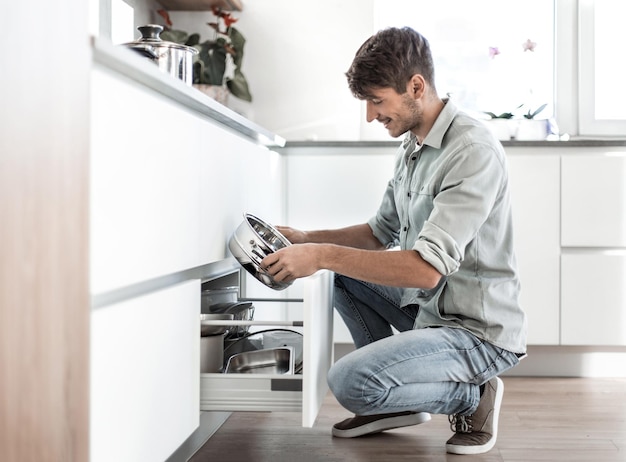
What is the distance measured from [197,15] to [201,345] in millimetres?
2135

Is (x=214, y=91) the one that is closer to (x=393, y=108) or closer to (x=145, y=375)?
(x=393, y=108)

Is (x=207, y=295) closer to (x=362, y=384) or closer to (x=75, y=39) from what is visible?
(x=362, y=384)

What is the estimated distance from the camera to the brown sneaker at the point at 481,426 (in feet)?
6.77

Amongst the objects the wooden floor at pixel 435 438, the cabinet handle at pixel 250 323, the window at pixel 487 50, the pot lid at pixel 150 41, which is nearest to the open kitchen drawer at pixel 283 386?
the cabinet handle at pixel 250 323

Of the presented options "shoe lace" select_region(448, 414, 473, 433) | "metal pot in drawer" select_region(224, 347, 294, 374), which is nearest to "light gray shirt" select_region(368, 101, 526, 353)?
"shoe lace" select_region(448, 414, 473, 433)

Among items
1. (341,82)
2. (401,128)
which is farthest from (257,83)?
(401,128)

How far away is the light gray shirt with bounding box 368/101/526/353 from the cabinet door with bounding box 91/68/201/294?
0.50m

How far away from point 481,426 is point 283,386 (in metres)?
0.63

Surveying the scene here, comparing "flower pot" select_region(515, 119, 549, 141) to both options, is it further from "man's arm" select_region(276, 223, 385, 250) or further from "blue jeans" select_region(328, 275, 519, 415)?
"blue jeans" select_region(328, 275, 519, 415)

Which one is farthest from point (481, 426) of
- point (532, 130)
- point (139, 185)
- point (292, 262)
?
point (532, 130)

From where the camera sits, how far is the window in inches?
143

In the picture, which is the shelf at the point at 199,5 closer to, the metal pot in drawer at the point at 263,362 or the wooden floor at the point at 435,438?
the wooden floor at the point at 435,438

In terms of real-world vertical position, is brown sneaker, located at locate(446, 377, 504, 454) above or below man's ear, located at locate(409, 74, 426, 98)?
below

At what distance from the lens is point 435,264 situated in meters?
1.75
